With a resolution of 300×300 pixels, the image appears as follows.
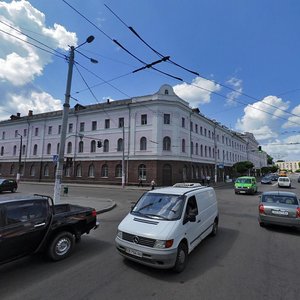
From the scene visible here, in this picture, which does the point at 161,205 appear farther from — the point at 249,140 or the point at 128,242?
the point at 249,140

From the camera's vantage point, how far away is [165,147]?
1257 inches

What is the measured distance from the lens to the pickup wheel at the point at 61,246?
5.15 metres

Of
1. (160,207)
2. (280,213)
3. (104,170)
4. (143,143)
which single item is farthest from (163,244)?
(104,170)

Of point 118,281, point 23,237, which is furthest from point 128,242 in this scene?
point 23,237

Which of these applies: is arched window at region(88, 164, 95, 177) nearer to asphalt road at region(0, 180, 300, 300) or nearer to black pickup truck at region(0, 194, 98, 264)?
asphalt road at region(0, 180, 300, 300)

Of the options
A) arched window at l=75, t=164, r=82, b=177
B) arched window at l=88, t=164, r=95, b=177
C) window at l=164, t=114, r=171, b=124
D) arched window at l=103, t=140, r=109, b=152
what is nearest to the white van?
window at l=164, t=114, r=171, b=124

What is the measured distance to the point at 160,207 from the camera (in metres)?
5.53

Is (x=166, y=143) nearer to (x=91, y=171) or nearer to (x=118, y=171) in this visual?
(x=118, y=171)

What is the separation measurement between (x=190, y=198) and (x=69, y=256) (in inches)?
139

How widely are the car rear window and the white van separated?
395cm

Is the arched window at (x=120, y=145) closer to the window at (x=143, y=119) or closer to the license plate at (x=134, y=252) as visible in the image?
the window at (x=143, y=119)

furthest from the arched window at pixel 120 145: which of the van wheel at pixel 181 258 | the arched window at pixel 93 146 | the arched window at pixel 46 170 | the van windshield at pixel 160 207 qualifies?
the van wheel at pixel 181 258

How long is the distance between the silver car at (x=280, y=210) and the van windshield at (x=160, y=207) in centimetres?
458

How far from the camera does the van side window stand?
539 cm
